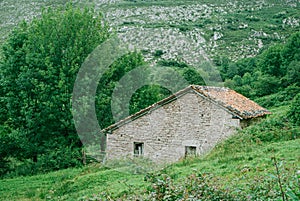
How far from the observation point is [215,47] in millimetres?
66062

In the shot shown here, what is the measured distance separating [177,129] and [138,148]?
238 centimetres

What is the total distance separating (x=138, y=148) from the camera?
18.1m

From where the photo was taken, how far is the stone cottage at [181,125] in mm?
16266

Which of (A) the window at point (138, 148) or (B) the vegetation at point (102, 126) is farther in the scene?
(A) the window at point (138, 148)

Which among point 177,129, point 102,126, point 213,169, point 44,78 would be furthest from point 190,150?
point 44,78

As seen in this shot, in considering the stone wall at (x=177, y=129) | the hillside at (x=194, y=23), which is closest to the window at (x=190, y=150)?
the stone wall at (x=177, y=129)

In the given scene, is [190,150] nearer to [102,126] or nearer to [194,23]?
[102,126]

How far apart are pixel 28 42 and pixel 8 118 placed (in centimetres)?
487

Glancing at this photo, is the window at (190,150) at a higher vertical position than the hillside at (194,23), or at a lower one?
lower

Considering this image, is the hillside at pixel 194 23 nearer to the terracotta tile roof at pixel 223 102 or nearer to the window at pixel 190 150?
the terracotta tile roof at pixel 223 102

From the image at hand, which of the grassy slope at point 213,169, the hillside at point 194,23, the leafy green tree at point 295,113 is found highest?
the hillside at point 194,23

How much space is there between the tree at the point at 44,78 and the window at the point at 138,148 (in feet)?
16.1

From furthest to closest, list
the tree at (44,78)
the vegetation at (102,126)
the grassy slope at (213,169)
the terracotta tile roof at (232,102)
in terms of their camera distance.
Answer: the tree at (44,78), the terracotta tile roof at (232,102), the grassy slope at (213,169), the vegetation at (102,126)

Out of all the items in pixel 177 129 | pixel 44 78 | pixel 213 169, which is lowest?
pixel 213 169
